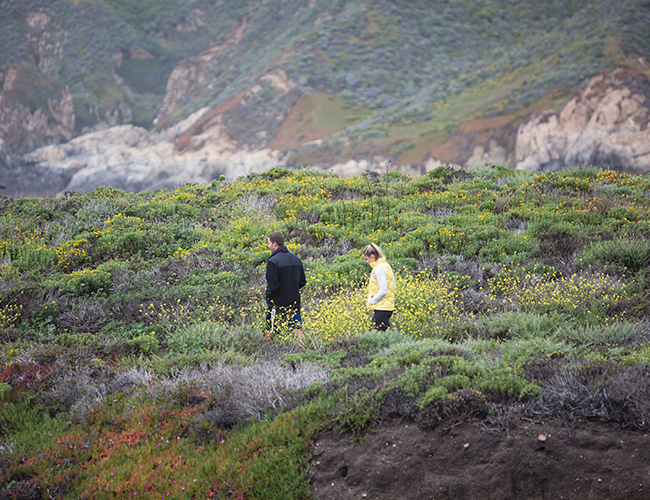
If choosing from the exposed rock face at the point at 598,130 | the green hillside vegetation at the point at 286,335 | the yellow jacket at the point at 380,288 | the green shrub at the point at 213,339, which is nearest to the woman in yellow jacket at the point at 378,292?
the yellow jacket at the point at 380,288

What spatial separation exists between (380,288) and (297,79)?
53.9m

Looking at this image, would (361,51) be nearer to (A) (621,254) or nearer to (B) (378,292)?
(A) (621,254)

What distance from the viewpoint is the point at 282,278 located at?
6.48 m

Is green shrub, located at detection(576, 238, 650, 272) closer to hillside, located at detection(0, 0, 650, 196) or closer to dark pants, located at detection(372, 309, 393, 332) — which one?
dark pants, located at detection(372, 309, 393, 332)

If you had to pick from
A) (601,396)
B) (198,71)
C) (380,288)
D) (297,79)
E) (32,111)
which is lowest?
(601,396)

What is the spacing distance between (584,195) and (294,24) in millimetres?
66474

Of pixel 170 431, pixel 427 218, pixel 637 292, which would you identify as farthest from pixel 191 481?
pixel 427 218

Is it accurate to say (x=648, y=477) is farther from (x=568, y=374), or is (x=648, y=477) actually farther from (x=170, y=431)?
(x=170, y=431)

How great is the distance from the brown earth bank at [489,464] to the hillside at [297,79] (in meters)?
38.4

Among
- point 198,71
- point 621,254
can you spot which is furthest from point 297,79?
point 621,254

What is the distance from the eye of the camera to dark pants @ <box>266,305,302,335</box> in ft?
21.1

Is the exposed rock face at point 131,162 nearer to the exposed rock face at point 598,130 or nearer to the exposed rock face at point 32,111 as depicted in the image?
the exposed rock face at point 32,111

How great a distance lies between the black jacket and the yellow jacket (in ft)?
3.56

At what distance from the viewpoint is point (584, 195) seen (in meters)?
12.5
